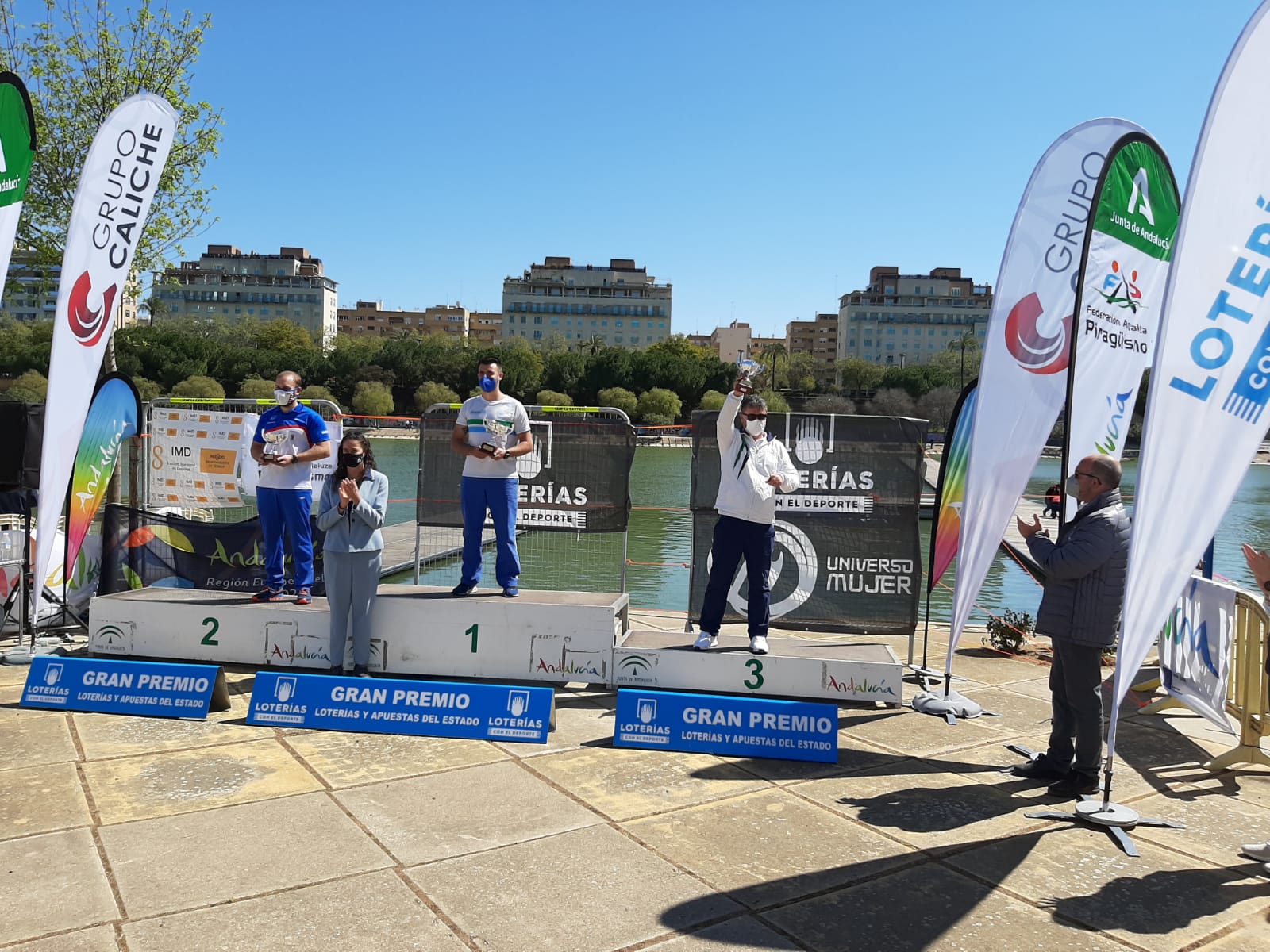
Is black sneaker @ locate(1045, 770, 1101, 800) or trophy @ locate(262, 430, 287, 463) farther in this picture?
trophy @ locate(262, 430, 287, 463)

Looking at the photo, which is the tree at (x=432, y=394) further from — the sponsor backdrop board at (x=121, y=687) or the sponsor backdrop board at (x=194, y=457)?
the sponsor backdrop board at (x=121, y=687)

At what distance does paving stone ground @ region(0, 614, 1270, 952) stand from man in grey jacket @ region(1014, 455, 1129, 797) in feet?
1.32

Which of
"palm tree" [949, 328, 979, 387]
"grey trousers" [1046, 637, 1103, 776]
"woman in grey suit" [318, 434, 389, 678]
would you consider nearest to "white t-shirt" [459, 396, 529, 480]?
"woman in grey suit" [318, 434, 389, 678]

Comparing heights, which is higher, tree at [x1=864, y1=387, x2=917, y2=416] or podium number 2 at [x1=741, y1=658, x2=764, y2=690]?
tree at [x1=864, y1=387, x2=917, y2=416]

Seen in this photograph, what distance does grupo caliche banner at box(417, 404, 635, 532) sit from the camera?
798cm

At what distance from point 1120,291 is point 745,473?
2.77m

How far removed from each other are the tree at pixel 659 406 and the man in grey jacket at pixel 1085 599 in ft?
255

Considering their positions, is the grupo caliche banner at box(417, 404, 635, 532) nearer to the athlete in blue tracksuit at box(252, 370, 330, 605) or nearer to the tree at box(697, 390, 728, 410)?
the athlete in blue tracksuit at box(252, 370, 330, 605)

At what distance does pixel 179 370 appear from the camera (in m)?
82.1

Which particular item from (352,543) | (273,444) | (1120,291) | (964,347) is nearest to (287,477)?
(273,444)

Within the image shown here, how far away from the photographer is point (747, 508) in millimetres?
6438

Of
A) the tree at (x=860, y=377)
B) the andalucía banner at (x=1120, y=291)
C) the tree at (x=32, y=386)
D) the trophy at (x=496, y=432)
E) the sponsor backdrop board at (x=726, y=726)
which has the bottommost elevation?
the sponsor backdrop board at (x=726, y=726)

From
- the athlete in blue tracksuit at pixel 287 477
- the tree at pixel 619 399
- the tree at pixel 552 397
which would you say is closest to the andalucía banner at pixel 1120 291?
the athlete in blue tracksuit at pixel 287 477

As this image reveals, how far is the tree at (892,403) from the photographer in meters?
97.9
